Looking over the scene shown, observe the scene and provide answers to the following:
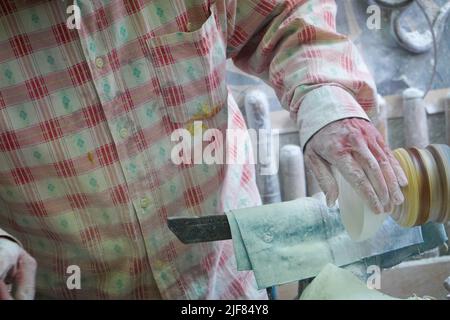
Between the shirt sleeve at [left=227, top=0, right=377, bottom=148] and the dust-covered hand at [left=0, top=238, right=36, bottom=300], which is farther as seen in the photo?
the shirt sleeve at [left=227, top=0, right=377, bottom=148]

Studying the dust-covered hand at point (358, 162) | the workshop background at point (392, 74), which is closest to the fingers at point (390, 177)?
the dust-covered hand at point (358, 162)

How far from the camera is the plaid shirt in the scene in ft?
2.27

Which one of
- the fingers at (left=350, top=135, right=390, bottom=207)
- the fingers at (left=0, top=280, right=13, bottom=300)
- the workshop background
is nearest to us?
the fingers at (left=0, top=280, right=13, bottom=300)

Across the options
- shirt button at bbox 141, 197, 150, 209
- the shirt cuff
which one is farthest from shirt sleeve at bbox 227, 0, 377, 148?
shirt button at bbox 141, 197, 150, 209

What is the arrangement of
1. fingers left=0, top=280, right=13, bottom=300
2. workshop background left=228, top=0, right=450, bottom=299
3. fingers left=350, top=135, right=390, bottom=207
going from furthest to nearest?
workshop background left=228, top=0, right=450, bottom=299, fingers left=350, top=135, right=390, bottom=207, fingers left=0, top=280, right=13, bottom=300

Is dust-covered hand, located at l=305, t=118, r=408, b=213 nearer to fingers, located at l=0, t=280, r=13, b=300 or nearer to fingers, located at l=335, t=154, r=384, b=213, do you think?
fingers, located at l=335, t=154, r=384, b=213

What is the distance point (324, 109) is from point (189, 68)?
0.19 metres

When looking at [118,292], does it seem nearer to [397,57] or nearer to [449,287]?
[449,287]

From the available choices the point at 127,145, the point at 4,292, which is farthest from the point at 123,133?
the point at 4,292

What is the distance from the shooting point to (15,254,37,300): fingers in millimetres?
566

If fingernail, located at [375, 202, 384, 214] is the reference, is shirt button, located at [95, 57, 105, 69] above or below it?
above

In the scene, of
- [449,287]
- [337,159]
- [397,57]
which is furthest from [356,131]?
[397,57]

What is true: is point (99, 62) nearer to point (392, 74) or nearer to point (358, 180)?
point (358, 180)

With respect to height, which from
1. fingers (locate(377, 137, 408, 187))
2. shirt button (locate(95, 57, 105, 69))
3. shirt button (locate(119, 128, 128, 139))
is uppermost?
shirt button (locate(95, 57, 105, 69))
